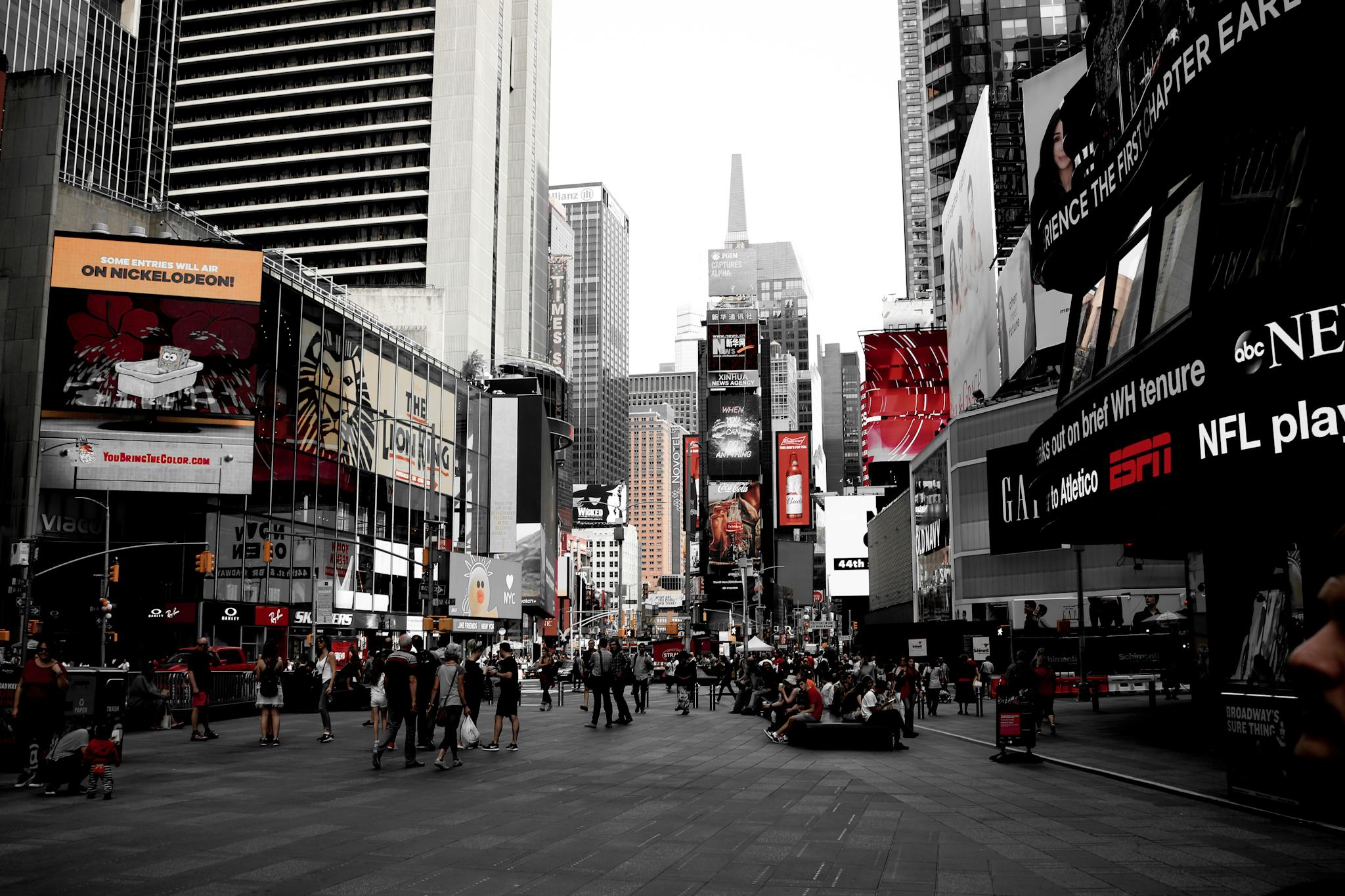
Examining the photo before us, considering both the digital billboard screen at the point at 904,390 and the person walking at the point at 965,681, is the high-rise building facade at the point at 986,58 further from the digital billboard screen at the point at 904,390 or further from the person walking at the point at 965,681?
the person walking at the point at 965,681

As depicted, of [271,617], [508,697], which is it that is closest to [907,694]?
[508,697]

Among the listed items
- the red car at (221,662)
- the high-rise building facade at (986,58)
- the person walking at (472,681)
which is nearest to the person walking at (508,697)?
the person walking at (472,681)

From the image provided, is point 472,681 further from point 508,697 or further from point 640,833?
point 640,833

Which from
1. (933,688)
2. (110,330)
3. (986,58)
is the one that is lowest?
(933,688)

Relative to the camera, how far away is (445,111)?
109 metres

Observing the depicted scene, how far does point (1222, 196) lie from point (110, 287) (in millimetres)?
46273

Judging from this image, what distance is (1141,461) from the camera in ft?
46.7

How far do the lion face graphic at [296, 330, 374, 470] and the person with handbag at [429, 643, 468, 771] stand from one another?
4324 cm

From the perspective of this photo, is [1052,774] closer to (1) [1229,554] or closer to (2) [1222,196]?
(1) [1229,554]

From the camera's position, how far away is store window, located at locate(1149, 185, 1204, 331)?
14.7 m

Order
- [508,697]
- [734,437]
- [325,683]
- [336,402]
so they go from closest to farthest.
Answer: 1. [508,697]
2. [325,683]
3. [336,402]
4. [734,437]

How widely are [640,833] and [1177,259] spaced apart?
36.3 ft

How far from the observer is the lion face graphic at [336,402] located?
5762 cm

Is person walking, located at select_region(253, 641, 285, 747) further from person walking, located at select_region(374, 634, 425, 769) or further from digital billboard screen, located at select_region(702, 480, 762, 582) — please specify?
digital billboard screen, located at select_region(702, 480, 762, 582)
